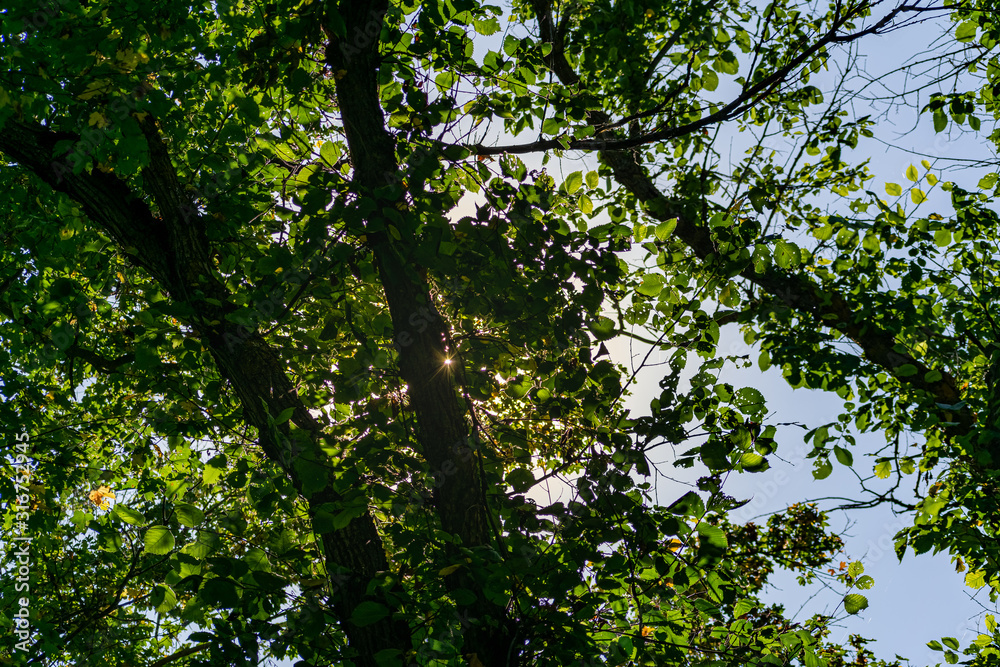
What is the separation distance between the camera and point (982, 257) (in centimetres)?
649

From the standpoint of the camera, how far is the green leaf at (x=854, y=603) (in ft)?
8.51

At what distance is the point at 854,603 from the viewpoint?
8.59 ft

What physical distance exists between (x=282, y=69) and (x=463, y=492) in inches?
107

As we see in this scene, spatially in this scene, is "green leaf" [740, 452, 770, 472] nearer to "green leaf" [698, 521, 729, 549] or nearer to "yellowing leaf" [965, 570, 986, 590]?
"green leaf" [698, 521, 729, 549]

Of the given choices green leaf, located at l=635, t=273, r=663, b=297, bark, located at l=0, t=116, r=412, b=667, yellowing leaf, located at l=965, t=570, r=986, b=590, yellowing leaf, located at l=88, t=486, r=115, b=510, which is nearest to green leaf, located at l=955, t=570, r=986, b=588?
yellowing leaf, located at l=965, t=570, r=986, b=590

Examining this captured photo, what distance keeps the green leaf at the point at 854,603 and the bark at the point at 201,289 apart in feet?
6.99

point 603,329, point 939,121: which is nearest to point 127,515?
point 603,329

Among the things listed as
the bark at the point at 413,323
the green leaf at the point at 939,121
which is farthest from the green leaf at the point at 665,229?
the green leaf at the point at 939,121

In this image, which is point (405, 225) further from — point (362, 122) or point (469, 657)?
point (469, 657)

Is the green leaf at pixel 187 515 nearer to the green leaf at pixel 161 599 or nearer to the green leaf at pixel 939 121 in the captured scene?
the green leaf at pixel 161 599

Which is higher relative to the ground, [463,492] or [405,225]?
[405,225]

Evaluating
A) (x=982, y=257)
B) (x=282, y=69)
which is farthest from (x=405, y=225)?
(x=982, y=257)

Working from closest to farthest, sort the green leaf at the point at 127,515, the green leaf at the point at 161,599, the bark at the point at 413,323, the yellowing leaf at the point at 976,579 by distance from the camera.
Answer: the green leaf at the point at 127,515 < the green leaf at the point at 161,599 < the bark at the point at 413,323 < the yellowing leaf at the point at 976,579

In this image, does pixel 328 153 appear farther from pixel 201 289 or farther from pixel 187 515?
pixel 187 515
